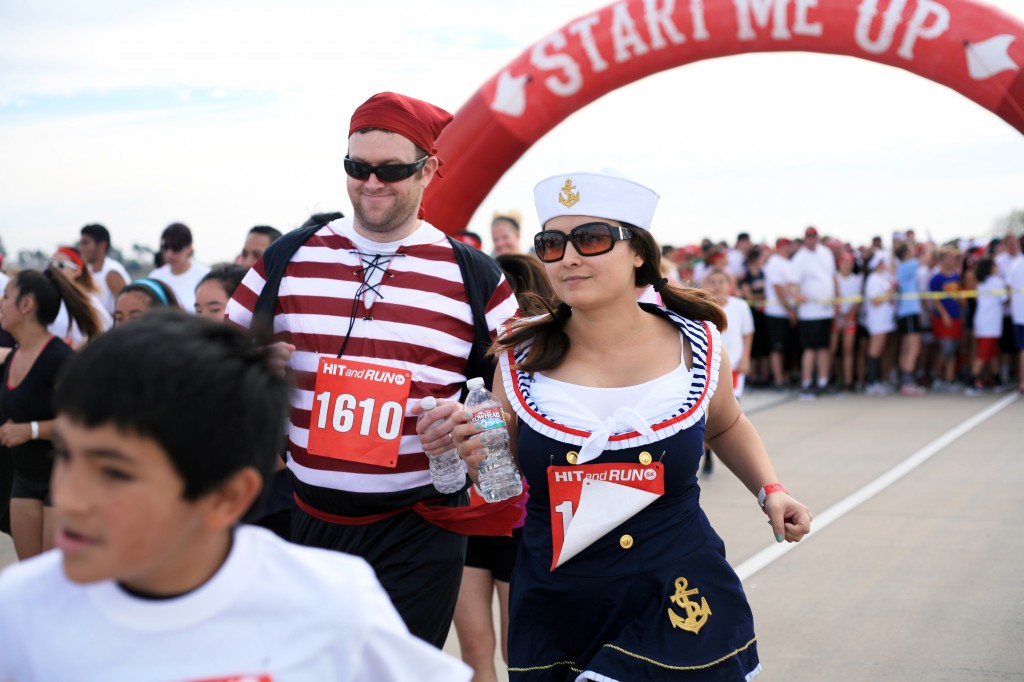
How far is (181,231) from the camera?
8375 millimetres

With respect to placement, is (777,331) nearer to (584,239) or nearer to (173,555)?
(584,239)

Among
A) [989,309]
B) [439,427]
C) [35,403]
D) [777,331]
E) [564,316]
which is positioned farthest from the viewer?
[777,331]

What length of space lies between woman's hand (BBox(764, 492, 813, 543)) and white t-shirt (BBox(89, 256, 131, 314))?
7962mm

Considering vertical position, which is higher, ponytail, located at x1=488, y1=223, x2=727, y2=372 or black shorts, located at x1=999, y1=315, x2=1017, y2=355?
ponytail, located at x1=488, y1=223, x2=727, y2=372

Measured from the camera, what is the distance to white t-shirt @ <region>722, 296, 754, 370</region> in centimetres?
856

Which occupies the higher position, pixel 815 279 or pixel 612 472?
pixel 612 472

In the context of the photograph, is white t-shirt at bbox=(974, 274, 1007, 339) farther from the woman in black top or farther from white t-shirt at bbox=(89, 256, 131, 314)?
the woman in black top

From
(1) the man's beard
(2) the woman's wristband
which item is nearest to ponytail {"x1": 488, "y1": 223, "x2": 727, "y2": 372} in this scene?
(2) the woman's wristband

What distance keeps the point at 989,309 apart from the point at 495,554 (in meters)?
10.8

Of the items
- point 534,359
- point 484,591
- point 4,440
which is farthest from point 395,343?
point 4,440

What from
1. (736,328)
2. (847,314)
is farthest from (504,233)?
(847,314)

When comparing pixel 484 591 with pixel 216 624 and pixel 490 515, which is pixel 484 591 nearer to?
pixel 490 515

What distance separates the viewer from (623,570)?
105 inches

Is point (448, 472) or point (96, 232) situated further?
point (96, 232)
